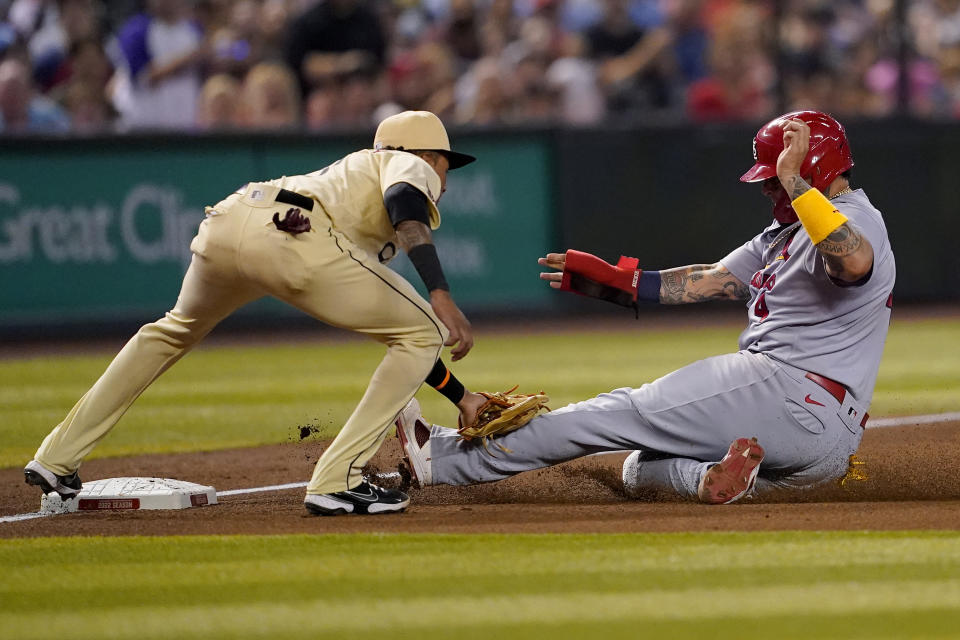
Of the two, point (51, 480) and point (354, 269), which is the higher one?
point (354, 269)

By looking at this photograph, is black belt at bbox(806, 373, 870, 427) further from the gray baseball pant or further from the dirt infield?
the dirt infield

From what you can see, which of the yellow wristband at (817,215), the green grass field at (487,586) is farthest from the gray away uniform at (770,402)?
the green grass field at (487,586)

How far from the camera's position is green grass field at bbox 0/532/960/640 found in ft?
12.6

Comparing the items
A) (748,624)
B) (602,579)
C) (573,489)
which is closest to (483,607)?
(602,579)

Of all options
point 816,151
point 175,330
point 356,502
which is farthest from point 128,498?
point 816,151

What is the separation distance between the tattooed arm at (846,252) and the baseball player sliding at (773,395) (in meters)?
0.01

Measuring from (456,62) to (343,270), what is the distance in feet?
34.9

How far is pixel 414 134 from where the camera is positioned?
5547 millimetres

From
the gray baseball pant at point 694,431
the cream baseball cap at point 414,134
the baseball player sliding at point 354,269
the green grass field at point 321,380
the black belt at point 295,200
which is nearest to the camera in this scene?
the baseball player sliding at point 354,269

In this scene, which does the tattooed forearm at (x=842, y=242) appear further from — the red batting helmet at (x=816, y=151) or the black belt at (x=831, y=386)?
the black belt at (x=831, y=386)

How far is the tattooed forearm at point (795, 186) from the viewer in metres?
5.21

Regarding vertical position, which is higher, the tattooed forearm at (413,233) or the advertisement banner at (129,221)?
the tattooed forearm at (413,233)

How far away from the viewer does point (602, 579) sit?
4305 millimetres

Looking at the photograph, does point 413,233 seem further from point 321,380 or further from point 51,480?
point 321,380
